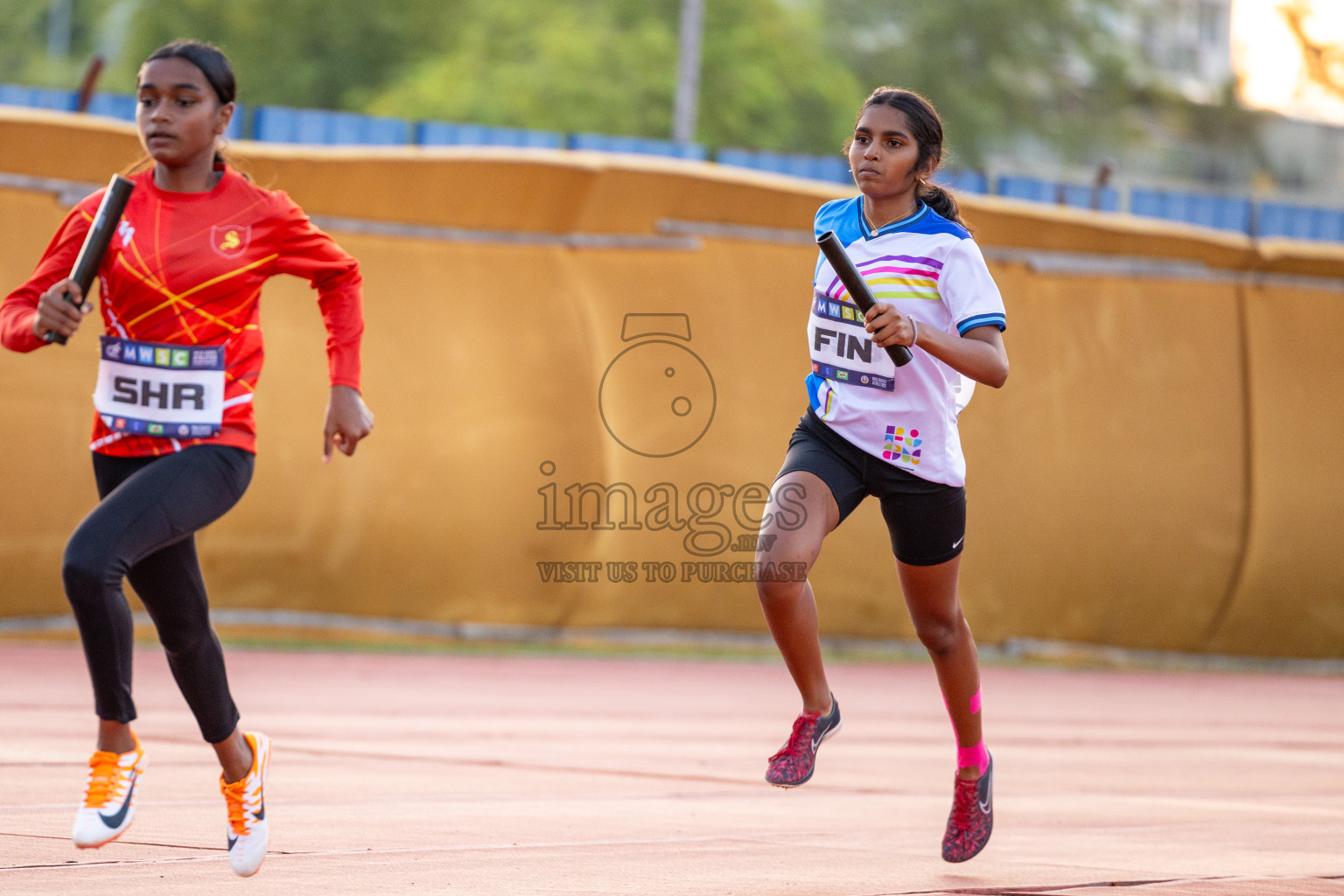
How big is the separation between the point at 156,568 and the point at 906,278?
79.8 inches

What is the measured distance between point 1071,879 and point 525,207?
749cm

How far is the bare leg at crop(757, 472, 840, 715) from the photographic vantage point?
471 cm

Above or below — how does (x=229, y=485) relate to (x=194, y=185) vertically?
below

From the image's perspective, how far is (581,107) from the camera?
4259cm

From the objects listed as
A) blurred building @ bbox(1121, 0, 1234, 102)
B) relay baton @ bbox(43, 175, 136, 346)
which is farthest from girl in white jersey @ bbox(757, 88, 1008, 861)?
blurred building @ bbox(1121, 0, 1234, 102)

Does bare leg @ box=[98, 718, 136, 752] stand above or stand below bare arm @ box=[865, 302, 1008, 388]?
below

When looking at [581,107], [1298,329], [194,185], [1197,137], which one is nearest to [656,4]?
[581,107]

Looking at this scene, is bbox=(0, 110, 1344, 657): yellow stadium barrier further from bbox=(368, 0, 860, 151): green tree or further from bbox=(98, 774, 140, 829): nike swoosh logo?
bbox=(368, 0, 860, 151): green tree

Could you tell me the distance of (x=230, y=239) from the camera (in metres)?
4.28

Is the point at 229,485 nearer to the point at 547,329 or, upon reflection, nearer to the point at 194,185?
the point at 194,185

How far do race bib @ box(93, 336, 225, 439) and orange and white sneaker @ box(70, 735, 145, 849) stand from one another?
0.74 metres

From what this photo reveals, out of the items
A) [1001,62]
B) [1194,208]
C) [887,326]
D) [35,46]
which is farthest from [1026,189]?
[35,46]

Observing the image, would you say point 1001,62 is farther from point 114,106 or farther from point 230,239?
point 230,239

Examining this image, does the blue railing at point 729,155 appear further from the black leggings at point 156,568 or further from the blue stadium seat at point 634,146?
the black leggings at point 156,568
